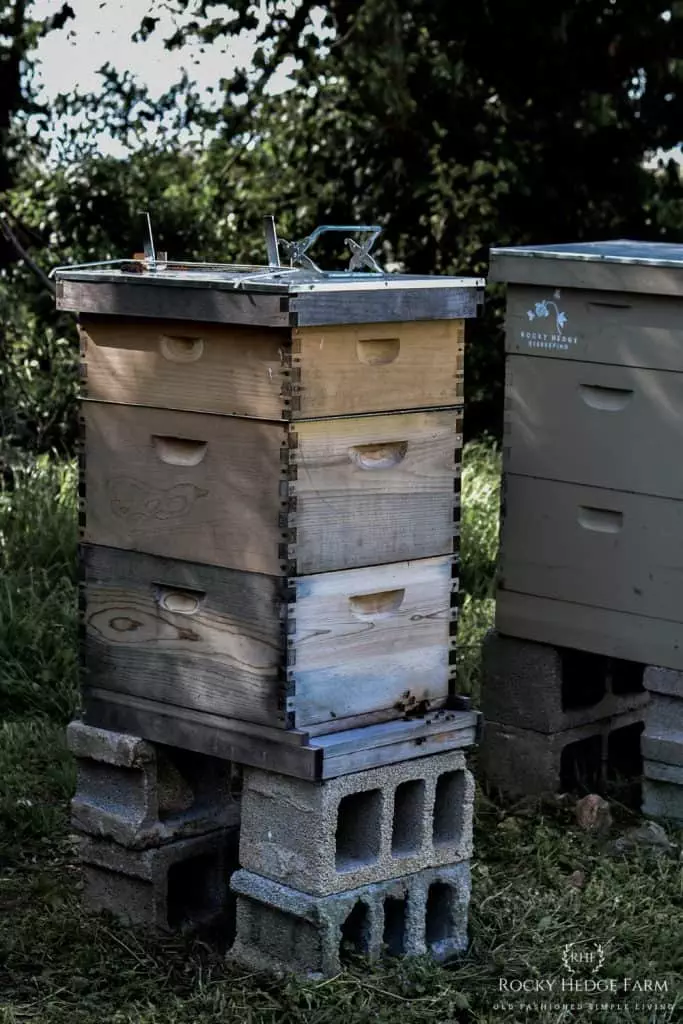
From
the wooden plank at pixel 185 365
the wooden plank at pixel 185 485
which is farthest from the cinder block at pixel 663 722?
the wooden plank at pixel 185 365

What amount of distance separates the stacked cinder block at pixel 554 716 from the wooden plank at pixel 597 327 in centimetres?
82

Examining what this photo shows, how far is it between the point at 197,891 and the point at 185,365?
4.00ft

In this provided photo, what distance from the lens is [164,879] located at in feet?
10.9

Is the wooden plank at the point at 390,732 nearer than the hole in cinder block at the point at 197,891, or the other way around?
the wooden plank at the point at 390,732

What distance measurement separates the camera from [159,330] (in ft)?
10.1

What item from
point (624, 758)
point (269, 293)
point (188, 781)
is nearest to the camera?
point (269, 293)

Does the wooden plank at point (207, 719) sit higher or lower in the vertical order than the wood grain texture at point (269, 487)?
lower

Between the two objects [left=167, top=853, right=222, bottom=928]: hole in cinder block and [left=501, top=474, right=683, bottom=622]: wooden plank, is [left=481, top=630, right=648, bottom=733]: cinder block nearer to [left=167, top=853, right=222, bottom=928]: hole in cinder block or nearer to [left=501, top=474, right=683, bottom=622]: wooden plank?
[left=501, top=474, right=683, bottom=622]: wooden plank

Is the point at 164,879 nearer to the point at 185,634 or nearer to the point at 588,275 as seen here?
the point at 185,634

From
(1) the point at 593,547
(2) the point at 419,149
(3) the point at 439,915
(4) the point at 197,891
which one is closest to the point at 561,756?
(1) the point at 593,547

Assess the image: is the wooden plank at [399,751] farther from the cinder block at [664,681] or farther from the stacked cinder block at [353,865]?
the cinder block at [664,681]

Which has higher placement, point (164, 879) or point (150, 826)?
point (150, 826)

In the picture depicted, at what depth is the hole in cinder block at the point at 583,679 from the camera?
4.40 m

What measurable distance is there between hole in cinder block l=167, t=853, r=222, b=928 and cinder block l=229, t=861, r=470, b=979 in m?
0.30
